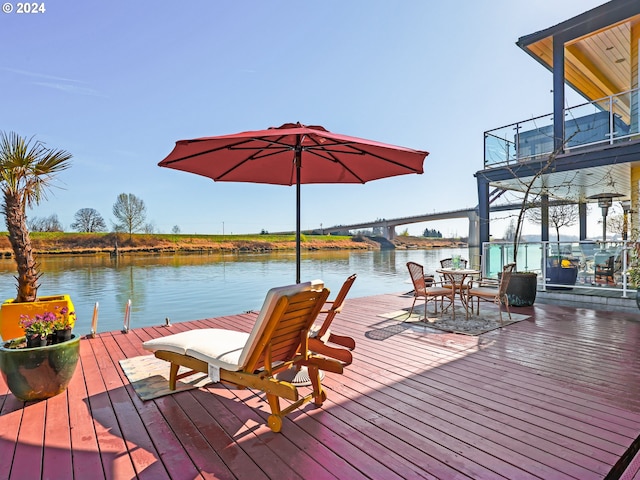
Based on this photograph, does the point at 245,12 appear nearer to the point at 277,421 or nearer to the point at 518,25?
the point at 518,25

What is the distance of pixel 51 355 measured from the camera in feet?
8.89

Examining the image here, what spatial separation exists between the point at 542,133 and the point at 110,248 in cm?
3493

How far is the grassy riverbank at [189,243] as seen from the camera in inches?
1226

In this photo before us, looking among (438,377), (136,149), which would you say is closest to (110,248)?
(136,149)

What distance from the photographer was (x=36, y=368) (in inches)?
105

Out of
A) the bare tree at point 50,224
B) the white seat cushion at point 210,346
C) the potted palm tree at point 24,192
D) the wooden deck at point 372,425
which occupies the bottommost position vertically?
the wooden deck at point 372,425

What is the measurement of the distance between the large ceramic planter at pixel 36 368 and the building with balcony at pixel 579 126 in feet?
22.9

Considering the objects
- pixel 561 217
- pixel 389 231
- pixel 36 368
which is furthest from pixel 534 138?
pixel 389 231

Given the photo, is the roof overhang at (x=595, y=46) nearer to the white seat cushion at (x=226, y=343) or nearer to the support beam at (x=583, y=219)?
the support beam at (x=583, y=219)

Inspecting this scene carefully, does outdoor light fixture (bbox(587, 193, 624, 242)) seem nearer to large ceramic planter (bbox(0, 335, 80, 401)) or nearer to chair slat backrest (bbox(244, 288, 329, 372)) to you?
chair slat backrest (bbox(244, 288, 329, 372))

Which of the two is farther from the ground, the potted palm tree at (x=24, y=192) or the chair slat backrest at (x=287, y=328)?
the potted palm tree at (x=24, y=192)

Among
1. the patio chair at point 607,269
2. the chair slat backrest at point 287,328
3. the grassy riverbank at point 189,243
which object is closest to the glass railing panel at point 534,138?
the patio chair at point 607,269

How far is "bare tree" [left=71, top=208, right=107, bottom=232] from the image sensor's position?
117 feet

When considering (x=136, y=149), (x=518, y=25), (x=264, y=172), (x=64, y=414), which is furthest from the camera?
(x=136, y=149)
